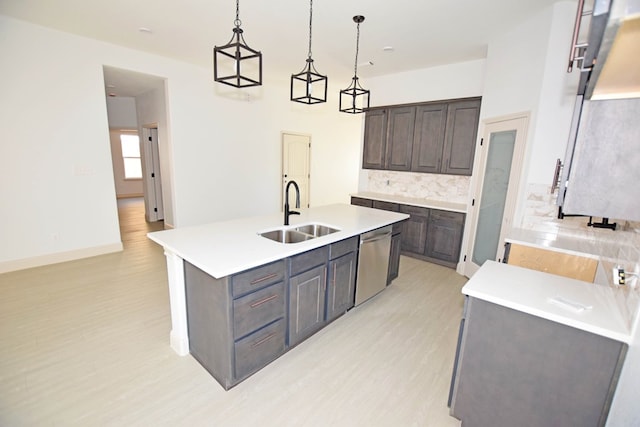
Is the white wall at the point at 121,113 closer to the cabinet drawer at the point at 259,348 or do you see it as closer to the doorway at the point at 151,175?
the doorway at the point at 151,175

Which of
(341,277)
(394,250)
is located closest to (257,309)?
(341,277)

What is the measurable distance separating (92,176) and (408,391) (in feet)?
15.4

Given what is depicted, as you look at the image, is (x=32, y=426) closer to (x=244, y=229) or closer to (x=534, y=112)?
(x=244, y=229)

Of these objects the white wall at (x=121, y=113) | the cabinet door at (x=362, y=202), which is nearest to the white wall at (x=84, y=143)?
the cabinet door at (x=362, y=202)

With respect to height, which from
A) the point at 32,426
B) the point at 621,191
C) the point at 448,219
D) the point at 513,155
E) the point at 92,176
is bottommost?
the point at 32,426

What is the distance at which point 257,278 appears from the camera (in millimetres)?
1872

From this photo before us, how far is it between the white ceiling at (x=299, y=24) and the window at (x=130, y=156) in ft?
19.9

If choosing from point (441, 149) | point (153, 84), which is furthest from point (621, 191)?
point (153, 84)

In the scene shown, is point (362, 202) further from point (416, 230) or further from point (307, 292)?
point (307, 292)

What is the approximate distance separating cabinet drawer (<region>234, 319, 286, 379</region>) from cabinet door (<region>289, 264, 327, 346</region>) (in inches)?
4.6

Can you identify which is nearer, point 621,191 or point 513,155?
point 621,191

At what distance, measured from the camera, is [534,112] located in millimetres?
2877

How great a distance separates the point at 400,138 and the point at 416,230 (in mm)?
1547

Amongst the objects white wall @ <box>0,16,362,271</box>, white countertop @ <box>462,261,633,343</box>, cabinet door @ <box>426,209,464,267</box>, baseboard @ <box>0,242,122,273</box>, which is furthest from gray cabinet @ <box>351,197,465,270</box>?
baseboard @ <box>0,242,122,273</box>
